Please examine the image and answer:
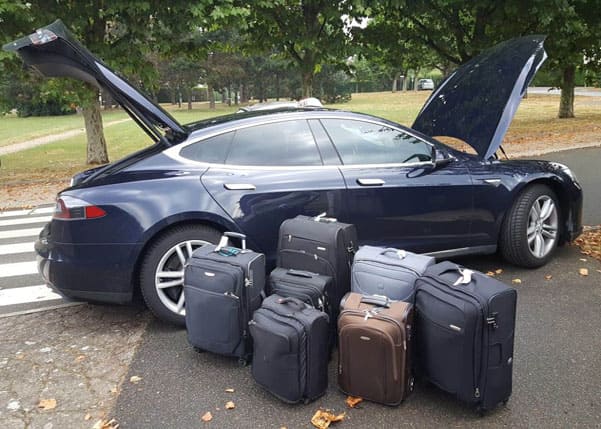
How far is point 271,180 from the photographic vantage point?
3.86m

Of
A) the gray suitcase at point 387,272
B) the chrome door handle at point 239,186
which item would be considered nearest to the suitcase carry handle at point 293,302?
the gray suitcase at point 387,272

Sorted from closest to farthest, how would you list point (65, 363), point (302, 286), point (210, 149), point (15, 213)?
point (302, 286) → point (65, 363) → point (210, 149) → point (15, 213)

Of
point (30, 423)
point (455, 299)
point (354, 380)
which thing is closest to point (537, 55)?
point (455, 299)

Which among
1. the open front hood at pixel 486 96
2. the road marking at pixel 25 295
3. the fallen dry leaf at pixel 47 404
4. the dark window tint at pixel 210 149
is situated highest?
the open front hood at pixel 486 96

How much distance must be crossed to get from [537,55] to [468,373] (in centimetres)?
317

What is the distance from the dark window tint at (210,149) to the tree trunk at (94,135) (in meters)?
11.0

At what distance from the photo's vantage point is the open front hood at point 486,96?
4473mm

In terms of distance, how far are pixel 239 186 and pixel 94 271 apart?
44.7 inches

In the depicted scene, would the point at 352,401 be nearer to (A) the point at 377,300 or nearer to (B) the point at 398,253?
(A) the point at 377,300

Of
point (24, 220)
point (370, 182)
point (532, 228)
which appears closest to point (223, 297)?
point (370, 182)

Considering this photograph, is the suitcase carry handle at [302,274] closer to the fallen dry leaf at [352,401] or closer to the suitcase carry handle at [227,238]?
the suitcase carry handle at [227,238]

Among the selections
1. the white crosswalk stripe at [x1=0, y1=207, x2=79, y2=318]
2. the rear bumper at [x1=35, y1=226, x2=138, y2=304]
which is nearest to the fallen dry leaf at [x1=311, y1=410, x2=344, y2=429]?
the rear bumper at [x1=35, y1=226, x2=138, y2=304]

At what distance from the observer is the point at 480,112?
185 inches

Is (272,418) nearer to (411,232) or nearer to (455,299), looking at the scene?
(455,299)
